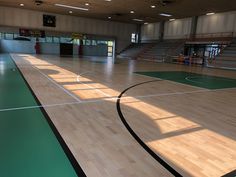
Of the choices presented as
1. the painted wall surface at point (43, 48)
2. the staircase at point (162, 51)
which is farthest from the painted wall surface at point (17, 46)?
the staircase at point (162, 51)

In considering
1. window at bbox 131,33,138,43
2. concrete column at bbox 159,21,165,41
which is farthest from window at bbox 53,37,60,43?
concrete column at bbox 159,21,165,41

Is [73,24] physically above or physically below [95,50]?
above

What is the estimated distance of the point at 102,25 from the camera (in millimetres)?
29484

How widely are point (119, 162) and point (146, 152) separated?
0.43 metres

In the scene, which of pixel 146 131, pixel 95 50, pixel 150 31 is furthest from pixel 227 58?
pixel 95 50

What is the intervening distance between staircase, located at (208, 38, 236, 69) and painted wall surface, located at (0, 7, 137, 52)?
15.5 m

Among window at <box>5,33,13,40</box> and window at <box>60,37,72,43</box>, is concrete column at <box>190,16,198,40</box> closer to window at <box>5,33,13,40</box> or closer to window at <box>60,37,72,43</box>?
window at <box>60,37,72,43</box>

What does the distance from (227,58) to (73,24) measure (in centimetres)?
1848

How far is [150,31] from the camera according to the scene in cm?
3022

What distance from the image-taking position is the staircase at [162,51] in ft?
77.9

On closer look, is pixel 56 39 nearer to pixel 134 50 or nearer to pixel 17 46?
pixel 17 46

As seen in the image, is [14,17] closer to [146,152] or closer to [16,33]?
[16,33]

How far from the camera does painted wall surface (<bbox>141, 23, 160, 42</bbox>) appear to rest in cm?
2911

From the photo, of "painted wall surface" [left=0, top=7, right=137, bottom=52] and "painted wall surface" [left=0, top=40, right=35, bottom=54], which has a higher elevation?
"painted wall surface" [left=0, top=7, right=137, bottom=52]
